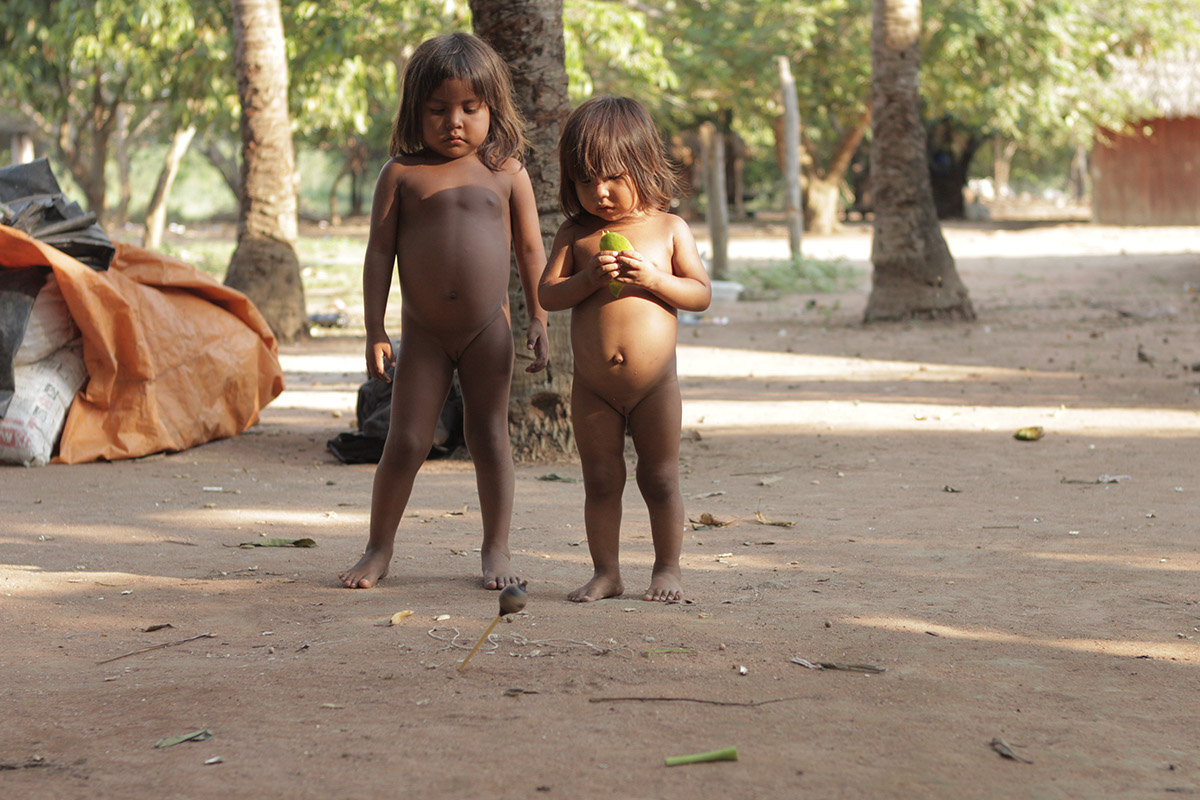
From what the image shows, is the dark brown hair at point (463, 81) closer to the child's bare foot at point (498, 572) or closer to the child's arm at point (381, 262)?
the child's arm at point (381, 262)

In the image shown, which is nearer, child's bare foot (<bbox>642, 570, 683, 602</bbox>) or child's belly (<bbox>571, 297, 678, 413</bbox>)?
child's belly (<bbox>571, 297, 678, 413</bbox>)

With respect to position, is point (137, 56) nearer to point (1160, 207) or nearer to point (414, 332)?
point (414, 332)

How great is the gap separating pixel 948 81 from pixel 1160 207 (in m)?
7.99

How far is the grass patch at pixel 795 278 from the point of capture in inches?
622

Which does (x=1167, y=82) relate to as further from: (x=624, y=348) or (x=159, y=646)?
(x=159, y=646)

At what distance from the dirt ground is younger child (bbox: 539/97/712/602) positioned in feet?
0.89

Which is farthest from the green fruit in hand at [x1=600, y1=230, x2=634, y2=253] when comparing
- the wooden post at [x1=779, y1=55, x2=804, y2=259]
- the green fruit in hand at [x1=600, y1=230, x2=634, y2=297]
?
the wooden post at [x1=779, y1=55, x2=804, y2=259]

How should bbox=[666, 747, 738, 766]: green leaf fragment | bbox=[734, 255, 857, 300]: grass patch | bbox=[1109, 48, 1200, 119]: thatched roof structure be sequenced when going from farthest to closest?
bbox=[1109, 48, 1200, 119]: thatched roof structure → bbox=[734, 255, 857, 300]: grass patch → bbox=[666, 747, 738, 766]: green leaf fragment

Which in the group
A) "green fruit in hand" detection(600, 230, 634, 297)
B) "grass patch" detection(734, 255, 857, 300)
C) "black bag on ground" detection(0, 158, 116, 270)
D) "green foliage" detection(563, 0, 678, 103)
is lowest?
"grass patch" detection(734, 255, 857, 300)

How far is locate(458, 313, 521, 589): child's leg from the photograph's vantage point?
11.4 feet

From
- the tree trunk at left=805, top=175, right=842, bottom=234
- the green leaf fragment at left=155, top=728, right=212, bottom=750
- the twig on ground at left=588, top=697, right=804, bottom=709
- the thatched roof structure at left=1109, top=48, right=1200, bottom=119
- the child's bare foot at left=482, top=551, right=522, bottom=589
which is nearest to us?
the green leaf fragment at left=155, top=728, right=212, bottom=750

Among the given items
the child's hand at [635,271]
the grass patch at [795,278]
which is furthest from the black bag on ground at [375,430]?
the grass patch at [795,278]

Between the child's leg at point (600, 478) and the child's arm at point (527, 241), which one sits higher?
the child's arm at point (527, 241)

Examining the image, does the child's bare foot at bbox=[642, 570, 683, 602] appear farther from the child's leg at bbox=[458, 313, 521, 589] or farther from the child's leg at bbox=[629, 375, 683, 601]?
the child's leg at bbox=[458, 313, 521, 589]
